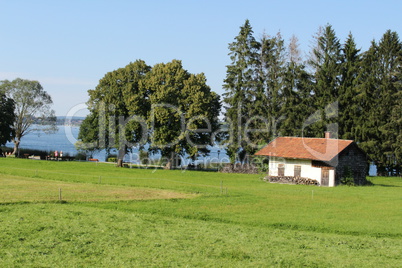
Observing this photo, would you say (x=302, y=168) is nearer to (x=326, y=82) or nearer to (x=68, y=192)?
(x=326, y=82)

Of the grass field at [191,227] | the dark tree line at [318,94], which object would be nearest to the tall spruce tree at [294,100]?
the dark tree line at [318,94]

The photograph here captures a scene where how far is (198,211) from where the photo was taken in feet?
96.2

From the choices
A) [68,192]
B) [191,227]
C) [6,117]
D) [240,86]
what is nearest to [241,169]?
[240,86]

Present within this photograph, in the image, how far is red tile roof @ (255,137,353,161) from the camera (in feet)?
169

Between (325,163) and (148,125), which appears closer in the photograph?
(325,163)

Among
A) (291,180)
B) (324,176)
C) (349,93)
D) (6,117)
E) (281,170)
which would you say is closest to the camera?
(324,176)

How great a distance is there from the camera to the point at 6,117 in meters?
72.1

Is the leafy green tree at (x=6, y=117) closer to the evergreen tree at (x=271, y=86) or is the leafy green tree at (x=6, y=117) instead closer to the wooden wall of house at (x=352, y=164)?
the evergreen tree at (x=271, y=86)

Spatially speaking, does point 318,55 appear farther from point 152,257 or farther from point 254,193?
point 152,257

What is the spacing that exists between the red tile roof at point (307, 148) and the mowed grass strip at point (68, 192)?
19.5 m

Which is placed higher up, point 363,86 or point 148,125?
point 363,86

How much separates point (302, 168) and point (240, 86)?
18959mm

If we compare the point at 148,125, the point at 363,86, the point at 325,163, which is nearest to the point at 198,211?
the point at 325,163

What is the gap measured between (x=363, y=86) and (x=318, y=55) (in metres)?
8.66
